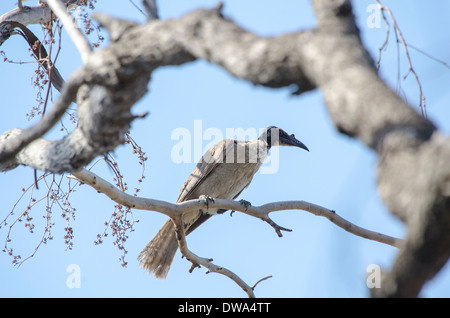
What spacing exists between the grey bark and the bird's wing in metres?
3.46

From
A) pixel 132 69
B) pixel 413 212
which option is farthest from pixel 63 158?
pixel 413 212

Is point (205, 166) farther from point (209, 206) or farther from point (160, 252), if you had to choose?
point (209, 206)

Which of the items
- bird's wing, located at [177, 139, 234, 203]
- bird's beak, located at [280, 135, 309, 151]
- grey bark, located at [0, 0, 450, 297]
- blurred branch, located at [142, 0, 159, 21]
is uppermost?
bird's beak, located at [280, 135, 309, 151]

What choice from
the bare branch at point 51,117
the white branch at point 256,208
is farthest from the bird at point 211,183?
→ the bare branch at point 51,117

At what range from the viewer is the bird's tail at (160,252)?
18.1 feet

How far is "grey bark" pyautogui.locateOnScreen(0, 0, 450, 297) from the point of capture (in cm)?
126

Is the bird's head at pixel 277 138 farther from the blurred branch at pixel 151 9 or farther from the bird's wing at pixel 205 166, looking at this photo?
the blurred branch at pixel 151 9

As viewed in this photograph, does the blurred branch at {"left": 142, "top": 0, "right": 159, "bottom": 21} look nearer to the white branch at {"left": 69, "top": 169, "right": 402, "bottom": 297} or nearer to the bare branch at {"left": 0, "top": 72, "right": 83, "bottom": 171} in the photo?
the bare branch at {"left": 0, "top": 72, "right": 83, "bottom": 171}

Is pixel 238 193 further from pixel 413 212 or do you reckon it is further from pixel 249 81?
pixel 413 212

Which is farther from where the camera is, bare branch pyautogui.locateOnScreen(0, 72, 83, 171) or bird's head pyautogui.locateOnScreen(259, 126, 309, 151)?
bird's head pyautogui.locateOnScreen(259, 126, 309, 151)

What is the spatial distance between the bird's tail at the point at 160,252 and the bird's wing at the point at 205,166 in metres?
0.53

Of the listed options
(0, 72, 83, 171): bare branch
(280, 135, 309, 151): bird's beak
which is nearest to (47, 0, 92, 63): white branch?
(0, 72, 83, 171): bare branch

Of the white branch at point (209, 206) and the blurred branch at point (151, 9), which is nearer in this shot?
the blurred branch at point (151, 9)

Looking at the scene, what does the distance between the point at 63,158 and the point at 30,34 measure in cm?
224
